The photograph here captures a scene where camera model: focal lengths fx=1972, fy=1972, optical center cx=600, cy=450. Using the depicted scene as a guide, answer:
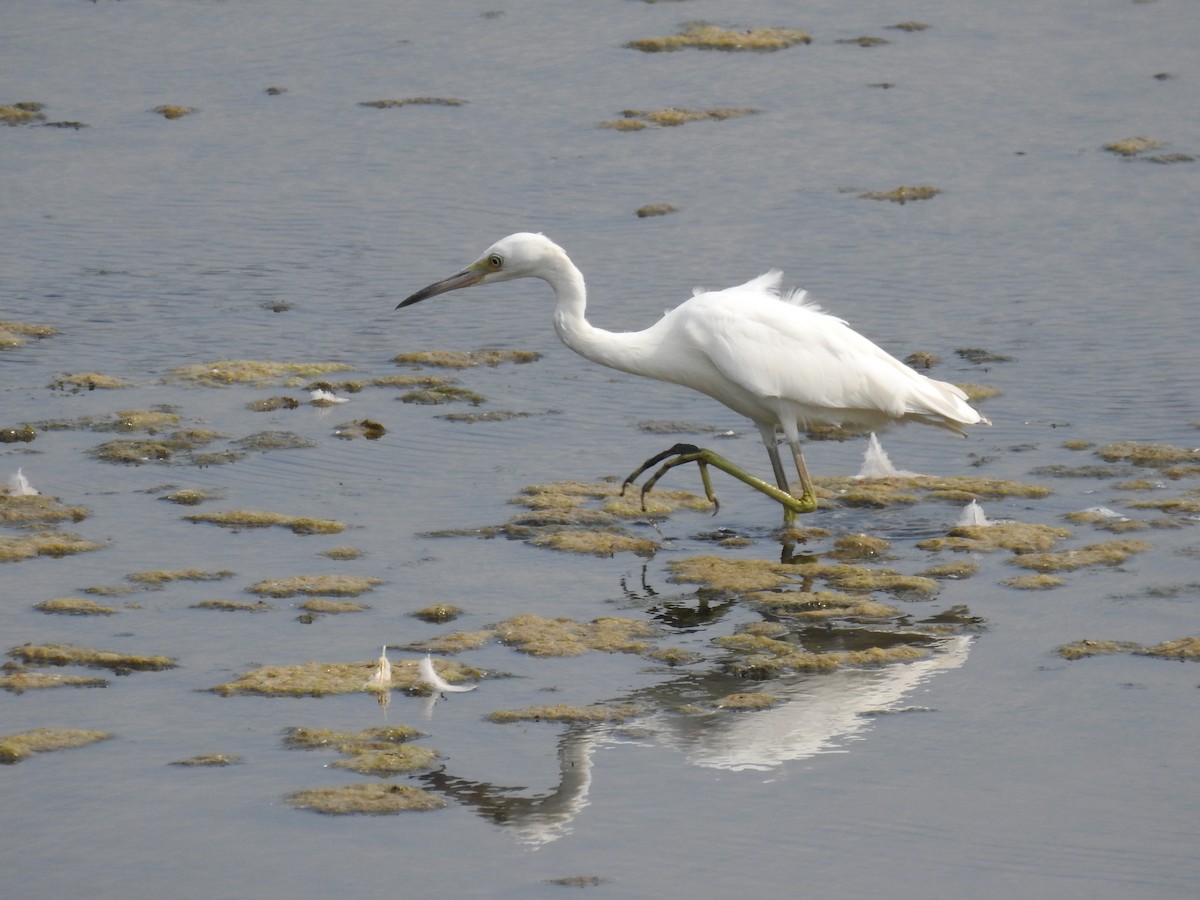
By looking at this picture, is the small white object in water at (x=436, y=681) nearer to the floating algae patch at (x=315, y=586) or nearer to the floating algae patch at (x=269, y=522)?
the floating algae patch at (x=315, y=586)

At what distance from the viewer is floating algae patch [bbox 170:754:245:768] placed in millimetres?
6234

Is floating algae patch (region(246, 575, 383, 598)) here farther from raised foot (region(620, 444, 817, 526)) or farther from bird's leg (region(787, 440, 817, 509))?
bird's leg (region(787, 440, 817, 509))

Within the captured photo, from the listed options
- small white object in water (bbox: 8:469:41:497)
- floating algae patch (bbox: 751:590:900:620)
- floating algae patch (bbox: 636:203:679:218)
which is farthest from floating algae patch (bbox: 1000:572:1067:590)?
floating algae patch (bbox: 636:203:679:218)

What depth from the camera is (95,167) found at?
1558 cm

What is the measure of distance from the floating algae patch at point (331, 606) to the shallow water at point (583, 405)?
0.25 ft

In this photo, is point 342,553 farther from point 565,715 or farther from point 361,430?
point 565,715

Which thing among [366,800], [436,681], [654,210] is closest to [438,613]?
[436,681]

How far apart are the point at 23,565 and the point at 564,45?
1221 cm

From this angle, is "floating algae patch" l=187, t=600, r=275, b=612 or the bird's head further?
the bird's head

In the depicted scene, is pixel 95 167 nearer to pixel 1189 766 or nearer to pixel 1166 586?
pixel 1166 586

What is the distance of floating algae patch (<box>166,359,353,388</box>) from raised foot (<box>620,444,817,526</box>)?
2690 millimetres

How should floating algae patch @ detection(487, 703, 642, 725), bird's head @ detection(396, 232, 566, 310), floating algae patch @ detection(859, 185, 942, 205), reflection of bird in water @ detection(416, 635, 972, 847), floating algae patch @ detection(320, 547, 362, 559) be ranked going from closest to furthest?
reflection of bird in water @ detection(416, 635, 972, 847)
floating algae patch @ detection(487, 703, 642, 725)
floating algae patch @ detection(320, 547, 362, 559)
bird's head @ detection(396, 232, 566, 310)
floating algae patch @ detection(859, 185, 942, 205)

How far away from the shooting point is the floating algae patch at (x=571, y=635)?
7.30 m

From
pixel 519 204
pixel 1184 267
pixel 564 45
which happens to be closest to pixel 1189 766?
pixel 1184 267
